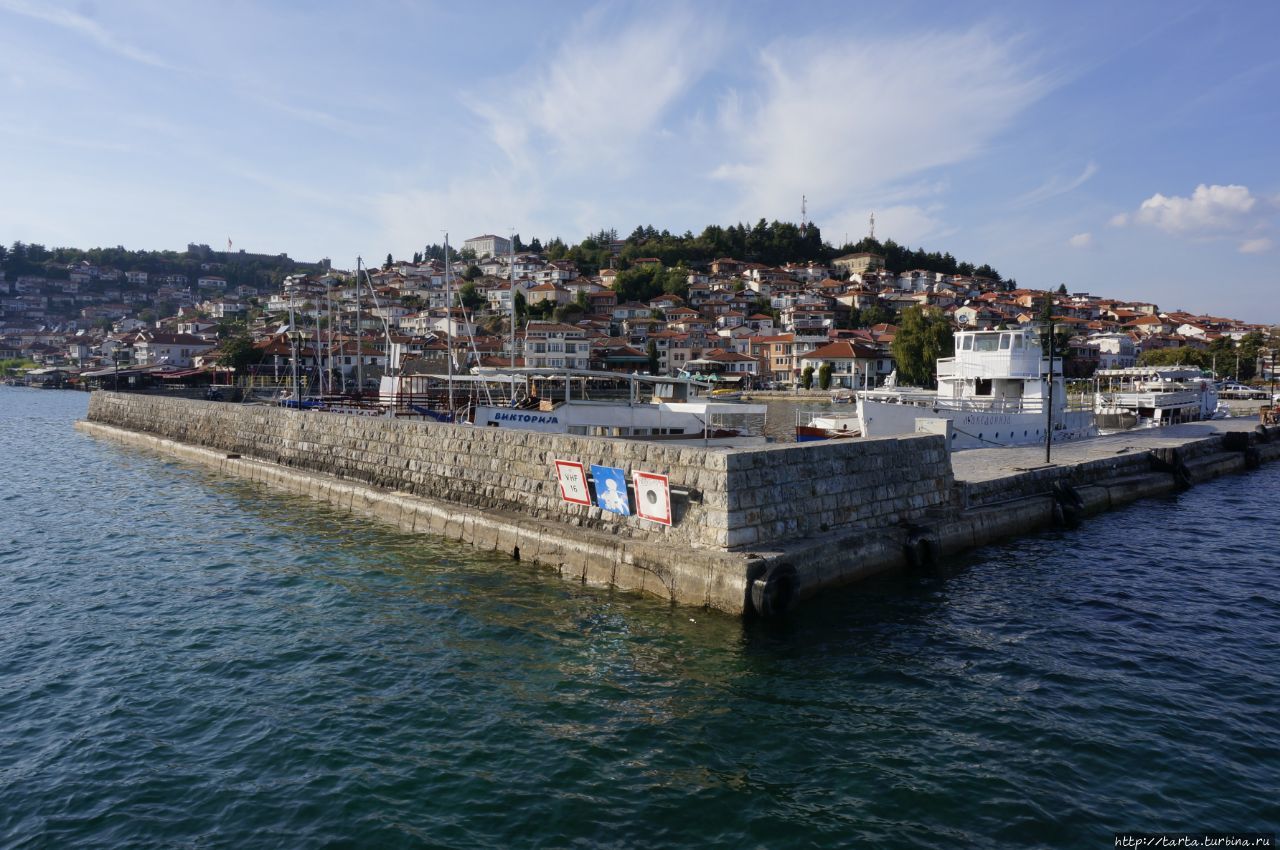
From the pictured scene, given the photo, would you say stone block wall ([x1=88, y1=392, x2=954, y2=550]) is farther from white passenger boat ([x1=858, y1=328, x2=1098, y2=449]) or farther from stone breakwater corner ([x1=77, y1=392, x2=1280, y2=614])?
white passenger boat ([x1=858, y1=328, x2=1098, y2=449])

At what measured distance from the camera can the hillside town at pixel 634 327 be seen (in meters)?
81.7

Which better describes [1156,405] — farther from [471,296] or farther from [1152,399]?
[471,296]

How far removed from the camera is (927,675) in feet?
32.0

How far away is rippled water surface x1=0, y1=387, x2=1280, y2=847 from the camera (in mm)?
6734

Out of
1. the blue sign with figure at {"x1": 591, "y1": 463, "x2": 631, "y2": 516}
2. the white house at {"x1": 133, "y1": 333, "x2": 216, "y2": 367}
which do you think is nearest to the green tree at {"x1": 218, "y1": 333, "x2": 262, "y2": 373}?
the white house at {"x1": 133, "y1": 333, "x2": 216, "y2": 367}

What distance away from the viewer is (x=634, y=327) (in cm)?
10206

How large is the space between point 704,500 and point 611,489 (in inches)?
89.6

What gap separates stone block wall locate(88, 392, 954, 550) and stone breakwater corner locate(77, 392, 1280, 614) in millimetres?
35

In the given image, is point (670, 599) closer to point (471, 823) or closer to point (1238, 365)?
point (471, 823)

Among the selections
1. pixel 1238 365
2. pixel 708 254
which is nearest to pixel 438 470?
pixel 1238 365

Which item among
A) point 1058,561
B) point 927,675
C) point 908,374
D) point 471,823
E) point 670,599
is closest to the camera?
point 471,823

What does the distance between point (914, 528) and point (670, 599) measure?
5846 mm

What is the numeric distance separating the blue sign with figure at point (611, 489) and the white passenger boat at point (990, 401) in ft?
50.5

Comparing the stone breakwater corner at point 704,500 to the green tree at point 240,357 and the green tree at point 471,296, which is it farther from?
the green tree at point 471,296
